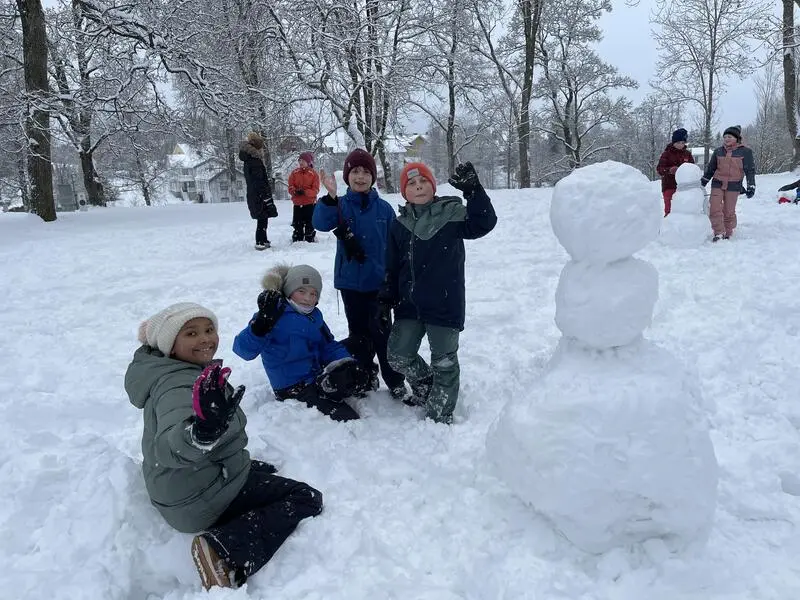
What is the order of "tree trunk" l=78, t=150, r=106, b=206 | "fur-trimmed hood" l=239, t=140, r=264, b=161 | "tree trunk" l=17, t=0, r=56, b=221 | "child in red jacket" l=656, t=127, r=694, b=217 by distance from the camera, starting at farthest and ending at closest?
"tree trunk" l=78, t=150, r=106, b=206
"tree trunk" l=17, t=0, r=56, b=221
"child in red jacket" l=656, t=127, r=694, b=217
"fur-trimmed hood" l=239, t=140, r=264, b=161

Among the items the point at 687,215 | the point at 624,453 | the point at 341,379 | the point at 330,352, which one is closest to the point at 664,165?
the point at 687,215

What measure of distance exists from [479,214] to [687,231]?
5667 millimetres

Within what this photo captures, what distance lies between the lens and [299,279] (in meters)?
3.49

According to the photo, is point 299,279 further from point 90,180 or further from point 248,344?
point 90,180

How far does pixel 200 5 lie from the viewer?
1441 cm

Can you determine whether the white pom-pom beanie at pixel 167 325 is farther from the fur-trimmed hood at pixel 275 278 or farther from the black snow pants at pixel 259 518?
the fur-trimmed hood at pixel 275 278

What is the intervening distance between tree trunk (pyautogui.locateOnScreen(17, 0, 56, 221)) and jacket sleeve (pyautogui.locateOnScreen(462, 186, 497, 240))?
1106cm

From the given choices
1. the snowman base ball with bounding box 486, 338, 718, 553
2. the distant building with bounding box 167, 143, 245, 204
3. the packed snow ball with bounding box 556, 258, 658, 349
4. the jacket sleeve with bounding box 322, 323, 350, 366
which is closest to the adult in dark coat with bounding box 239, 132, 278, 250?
the jacket sleeve with bounding box 322, 323, 350, 366

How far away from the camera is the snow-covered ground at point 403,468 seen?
6.84 feet

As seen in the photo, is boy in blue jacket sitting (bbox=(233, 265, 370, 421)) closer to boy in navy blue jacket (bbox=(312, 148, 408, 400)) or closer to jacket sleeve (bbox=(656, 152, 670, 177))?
boy in navy blue jacket (bbox=(312, 148, 408, 400))

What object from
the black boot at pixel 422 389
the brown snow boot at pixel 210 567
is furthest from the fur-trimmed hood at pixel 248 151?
the brown snow boot at pixel 210 567

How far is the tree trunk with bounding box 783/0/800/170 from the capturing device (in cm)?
1608

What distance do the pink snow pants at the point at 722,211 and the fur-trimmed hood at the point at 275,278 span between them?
21.9ft

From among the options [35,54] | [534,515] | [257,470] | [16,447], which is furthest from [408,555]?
[35,54]
